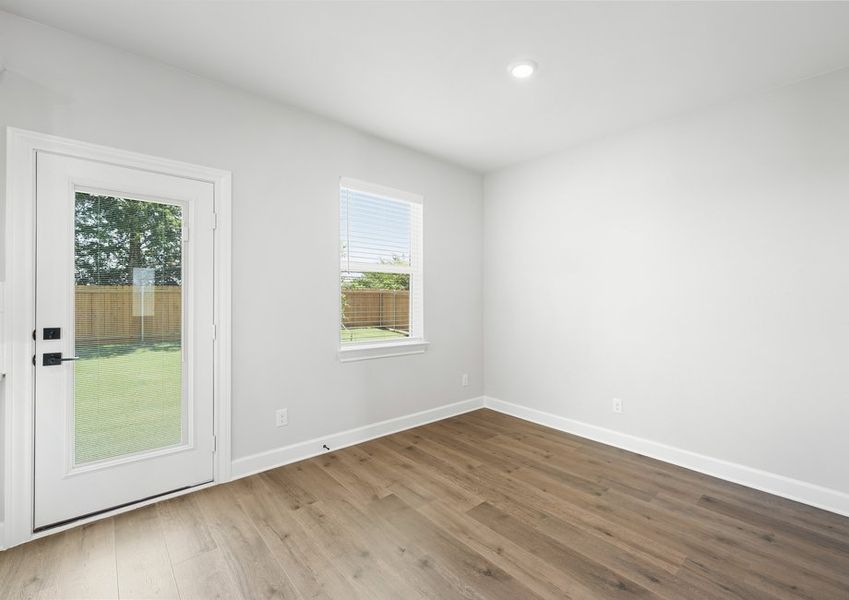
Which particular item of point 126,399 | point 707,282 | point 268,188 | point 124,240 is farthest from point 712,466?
point 124,240

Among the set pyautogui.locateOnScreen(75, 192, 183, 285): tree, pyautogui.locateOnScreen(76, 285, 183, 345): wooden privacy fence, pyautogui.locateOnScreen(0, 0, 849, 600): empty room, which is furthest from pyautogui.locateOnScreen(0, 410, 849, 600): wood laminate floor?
pyautogui.locateOnScreen(75, 192, 183, 285): tree

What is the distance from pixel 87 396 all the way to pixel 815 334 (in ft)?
14.3

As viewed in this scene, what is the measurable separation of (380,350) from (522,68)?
2415mm

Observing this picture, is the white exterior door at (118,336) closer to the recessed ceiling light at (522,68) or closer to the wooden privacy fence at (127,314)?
the wooden privacy fence at (127,314)

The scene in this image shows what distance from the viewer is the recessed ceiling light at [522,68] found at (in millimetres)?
2334

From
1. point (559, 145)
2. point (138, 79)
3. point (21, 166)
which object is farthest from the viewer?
point (559, 145)

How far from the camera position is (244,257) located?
8.83ft

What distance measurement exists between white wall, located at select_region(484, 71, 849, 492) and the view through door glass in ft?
10.1

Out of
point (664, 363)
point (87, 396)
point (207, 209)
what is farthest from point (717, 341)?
point (87, 396)

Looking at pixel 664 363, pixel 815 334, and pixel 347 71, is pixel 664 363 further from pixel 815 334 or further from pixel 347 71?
pixel 347 71

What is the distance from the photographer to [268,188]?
9.22 ft

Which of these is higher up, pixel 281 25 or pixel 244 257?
pixel 281 25

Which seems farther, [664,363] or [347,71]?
[664,363]

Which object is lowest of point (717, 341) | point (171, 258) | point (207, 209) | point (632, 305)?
point (717, 341)
